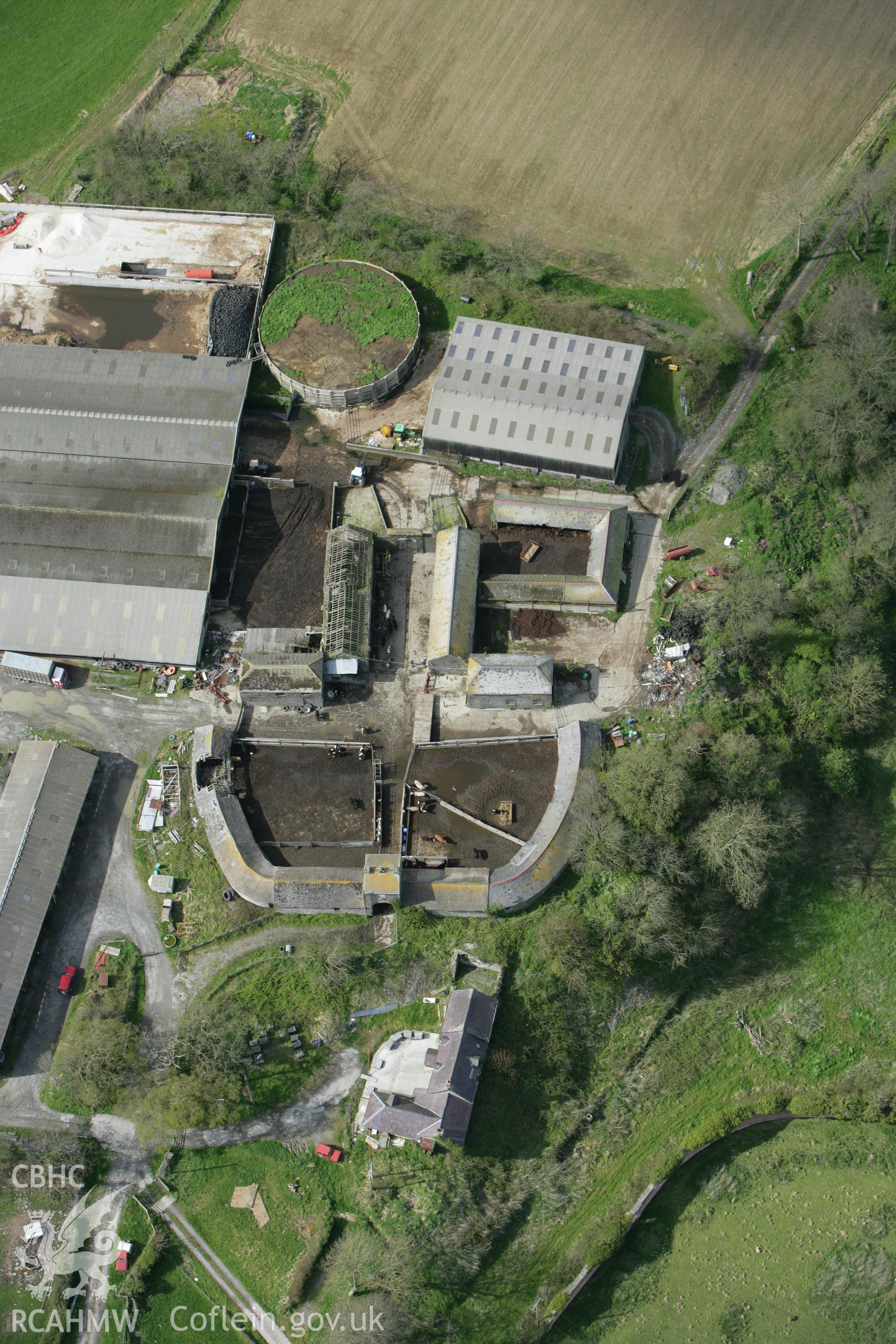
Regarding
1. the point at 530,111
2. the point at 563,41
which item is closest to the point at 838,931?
the point at 530,111

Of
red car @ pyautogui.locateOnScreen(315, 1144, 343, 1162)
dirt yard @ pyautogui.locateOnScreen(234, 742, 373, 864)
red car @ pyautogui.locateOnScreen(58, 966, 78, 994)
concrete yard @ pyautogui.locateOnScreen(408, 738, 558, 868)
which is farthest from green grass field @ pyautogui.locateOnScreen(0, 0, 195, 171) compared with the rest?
red car @ pyautogui.locateOnScreen(315, 1144, 343, 1162)

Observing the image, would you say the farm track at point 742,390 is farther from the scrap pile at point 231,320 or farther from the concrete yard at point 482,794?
the scrap pile at point 231,320

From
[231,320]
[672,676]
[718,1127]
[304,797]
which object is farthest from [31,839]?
[718,1127]

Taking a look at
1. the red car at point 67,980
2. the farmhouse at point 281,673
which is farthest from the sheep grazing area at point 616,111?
the red car at point 67,980

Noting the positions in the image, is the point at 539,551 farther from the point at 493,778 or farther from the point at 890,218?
the point at 890,218

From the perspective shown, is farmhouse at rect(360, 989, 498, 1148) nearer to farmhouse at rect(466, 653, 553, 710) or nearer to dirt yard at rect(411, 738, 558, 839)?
dirt yard at rect(411, 738, 558, 839)
